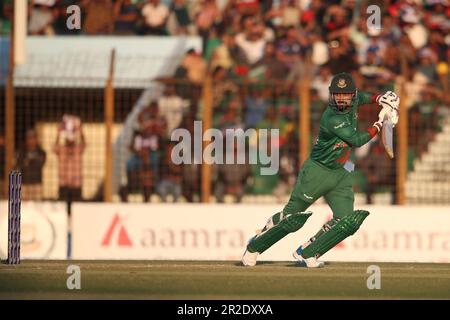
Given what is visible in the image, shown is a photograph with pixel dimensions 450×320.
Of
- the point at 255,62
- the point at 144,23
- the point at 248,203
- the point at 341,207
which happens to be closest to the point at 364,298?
the point at 341,207

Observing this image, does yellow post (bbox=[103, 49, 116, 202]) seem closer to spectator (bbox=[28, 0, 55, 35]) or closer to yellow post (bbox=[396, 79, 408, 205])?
spectator (bbox=[28, 0, 55, 35])

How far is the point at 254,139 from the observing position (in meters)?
18.1

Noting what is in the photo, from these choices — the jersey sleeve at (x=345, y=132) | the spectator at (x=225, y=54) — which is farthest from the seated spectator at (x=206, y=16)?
the jersey sleeve at (x=345, y=132)

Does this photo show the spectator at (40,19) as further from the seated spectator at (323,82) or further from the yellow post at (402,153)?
the yellow post at (402,153)

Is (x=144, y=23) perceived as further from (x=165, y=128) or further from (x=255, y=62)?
(x=165, y=128)

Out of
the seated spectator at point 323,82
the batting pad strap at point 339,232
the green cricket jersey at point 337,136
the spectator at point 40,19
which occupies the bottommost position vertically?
the batting pad strap at point 339,232

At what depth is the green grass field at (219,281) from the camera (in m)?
12.1

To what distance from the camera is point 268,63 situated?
20125mm

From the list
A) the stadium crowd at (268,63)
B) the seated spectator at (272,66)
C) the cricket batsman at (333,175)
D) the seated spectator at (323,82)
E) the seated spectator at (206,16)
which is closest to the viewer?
the cricket batsman at (333,175)

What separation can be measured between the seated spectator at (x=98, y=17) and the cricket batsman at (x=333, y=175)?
829cm

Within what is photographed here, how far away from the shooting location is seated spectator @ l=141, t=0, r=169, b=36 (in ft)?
70.1

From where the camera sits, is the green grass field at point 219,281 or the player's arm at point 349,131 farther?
the player's arm at point 349,131

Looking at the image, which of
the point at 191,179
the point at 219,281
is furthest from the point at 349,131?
the point at 191,179

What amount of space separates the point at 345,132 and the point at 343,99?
0.39 meters
